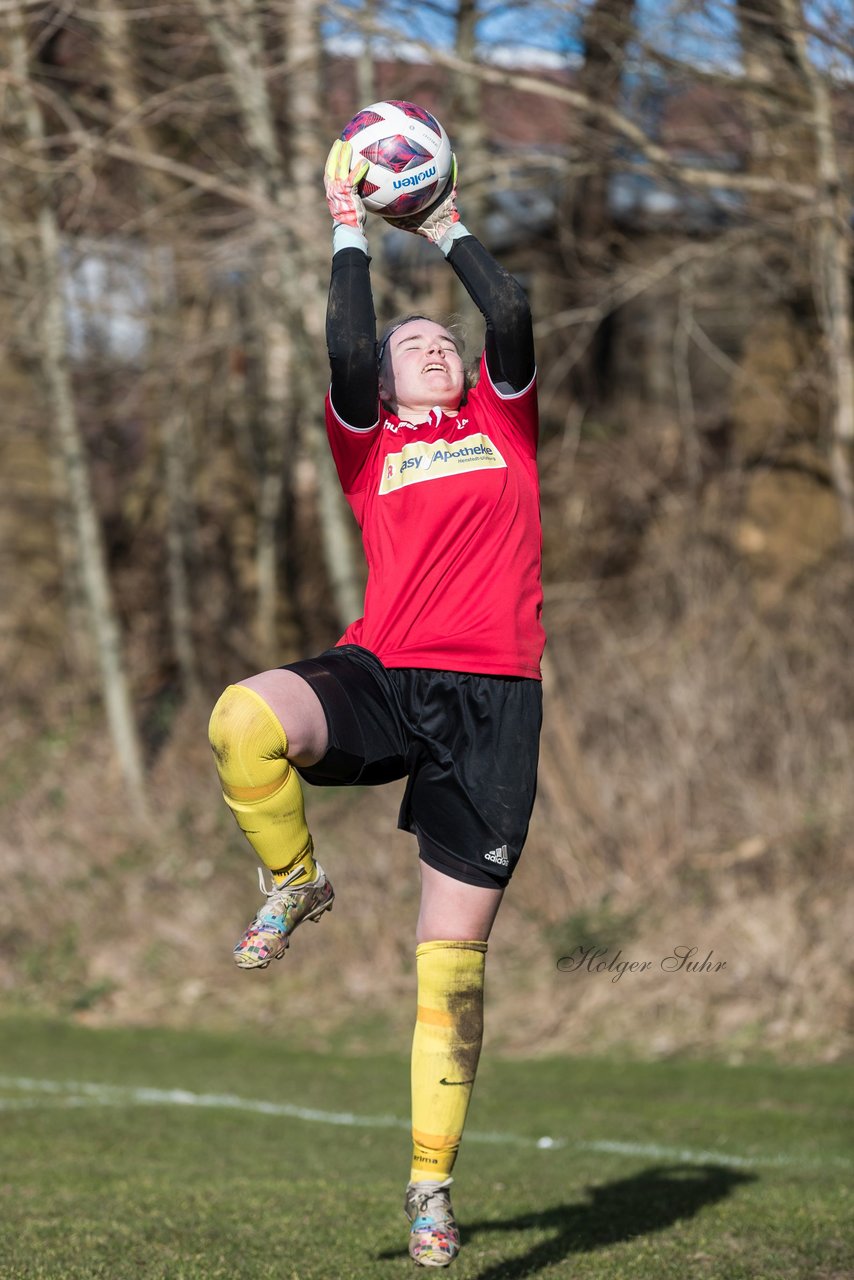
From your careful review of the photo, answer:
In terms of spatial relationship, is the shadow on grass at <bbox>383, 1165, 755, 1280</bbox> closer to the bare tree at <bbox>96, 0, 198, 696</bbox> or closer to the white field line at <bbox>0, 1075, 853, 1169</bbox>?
the white field line at <bbox>0, 1075, 853, 1169</bbox>

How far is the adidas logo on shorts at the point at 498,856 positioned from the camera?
388 cm

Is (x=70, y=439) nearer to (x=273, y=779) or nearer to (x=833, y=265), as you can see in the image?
(x=833, y=265)

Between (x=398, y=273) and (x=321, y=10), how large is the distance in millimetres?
3379

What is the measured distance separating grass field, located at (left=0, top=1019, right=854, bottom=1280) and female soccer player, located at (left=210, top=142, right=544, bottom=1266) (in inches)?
39.1

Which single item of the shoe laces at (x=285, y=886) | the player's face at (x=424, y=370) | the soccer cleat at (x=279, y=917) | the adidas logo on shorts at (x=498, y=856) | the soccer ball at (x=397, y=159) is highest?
the soccer ball at (x=397, y=159)

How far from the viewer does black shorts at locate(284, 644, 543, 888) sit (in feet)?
12.8

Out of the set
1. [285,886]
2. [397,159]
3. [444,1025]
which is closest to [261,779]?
[285,886]

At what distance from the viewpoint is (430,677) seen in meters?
3.95

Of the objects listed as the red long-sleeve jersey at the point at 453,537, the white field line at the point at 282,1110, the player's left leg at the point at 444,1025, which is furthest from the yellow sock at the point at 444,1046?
the white field line at the point at 282,1110

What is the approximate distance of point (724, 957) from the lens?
9.80 metres

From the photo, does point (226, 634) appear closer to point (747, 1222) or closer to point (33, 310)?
point (33, 310)

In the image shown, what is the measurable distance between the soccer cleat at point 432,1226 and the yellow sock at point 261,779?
803 mm

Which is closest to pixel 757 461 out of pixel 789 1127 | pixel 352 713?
pixel 789 1127

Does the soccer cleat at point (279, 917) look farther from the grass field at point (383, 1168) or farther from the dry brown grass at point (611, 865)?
the dry brown grass at point (611, 865)
